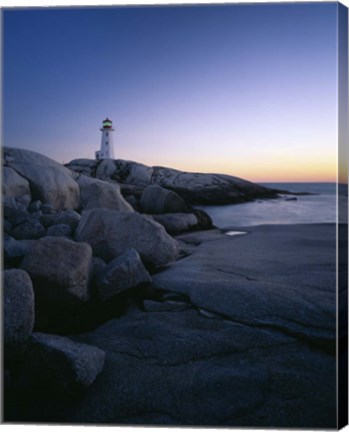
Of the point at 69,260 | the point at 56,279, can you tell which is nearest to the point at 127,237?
the point at 69,260

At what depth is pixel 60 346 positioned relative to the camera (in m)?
1.62

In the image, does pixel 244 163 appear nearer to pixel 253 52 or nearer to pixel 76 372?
pixel 253 52

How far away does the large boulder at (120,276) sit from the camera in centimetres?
238

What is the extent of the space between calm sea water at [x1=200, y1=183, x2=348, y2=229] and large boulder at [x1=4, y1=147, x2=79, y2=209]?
3.99 ft

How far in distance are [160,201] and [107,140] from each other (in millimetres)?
754

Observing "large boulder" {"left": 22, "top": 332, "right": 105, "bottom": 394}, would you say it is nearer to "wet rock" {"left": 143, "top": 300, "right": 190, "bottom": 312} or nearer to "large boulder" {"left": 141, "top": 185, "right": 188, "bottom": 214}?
"wet rock" {"left": 143, "top": 300, "right": 190, "bottom": 312}

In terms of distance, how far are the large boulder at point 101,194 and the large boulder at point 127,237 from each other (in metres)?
0.12

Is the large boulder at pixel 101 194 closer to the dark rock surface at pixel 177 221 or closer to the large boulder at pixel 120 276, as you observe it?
the dark rock surface at pixel 177 221

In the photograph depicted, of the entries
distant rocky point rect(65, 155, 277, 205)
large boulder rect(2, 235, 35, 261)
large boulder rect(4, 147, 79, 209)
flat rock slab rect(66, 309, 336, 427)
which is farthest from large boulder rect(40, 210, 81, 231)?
flat rock slab rect(66, 309, 336, 427)

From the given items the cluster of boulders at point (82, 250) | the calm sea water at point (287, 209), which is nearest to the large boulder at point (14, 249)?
the cluster of boulders at point (82, 250)

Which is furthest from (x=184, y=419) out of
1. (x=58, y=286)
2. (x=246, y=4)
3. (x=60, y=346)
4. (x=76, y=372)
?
(x=246, y=4)

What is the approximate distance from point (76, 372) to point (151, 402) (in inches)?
13.9

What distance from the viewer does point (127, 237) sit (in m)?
2.92

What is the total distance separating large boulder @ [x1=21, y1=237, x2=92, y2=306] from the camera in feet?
7.29
